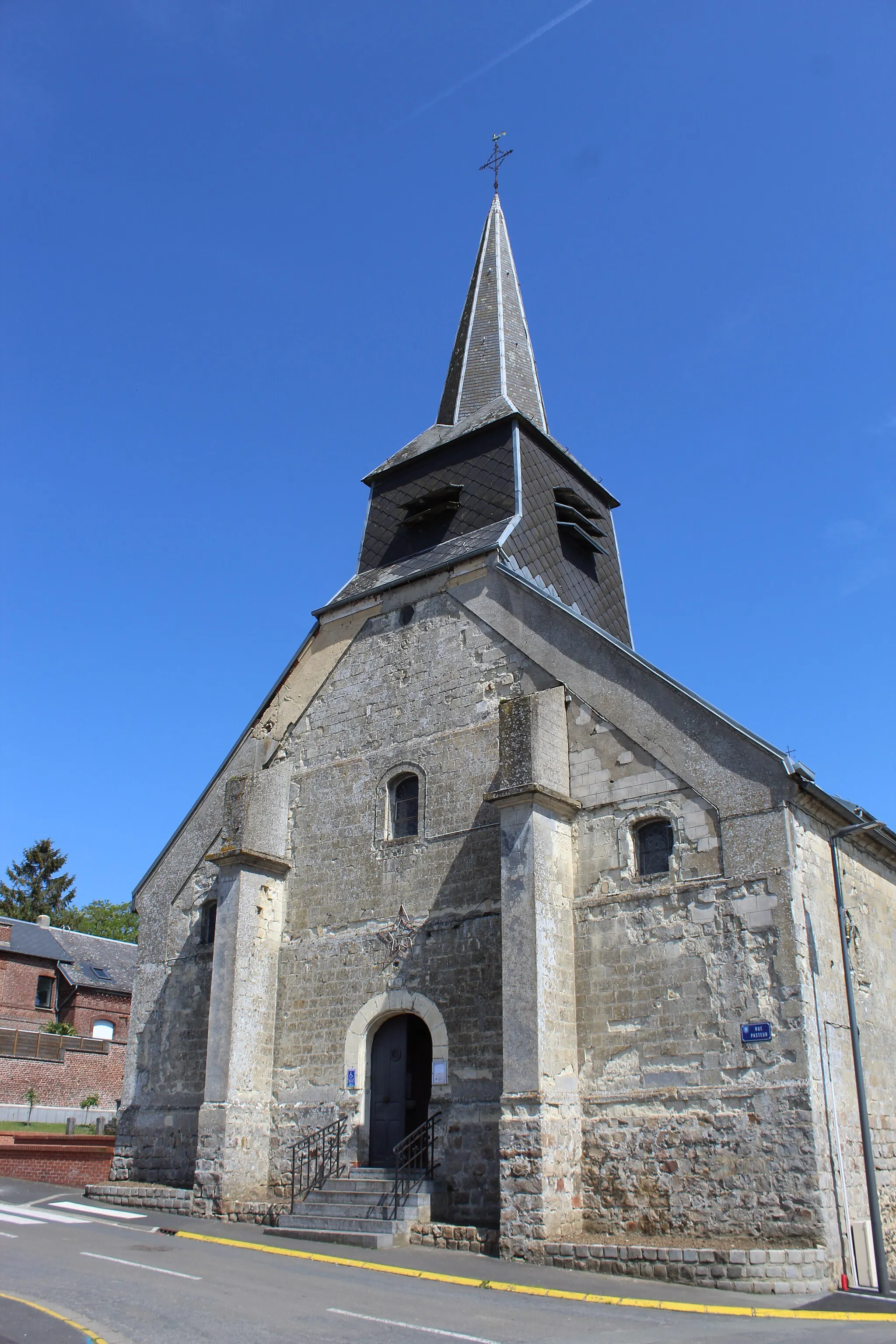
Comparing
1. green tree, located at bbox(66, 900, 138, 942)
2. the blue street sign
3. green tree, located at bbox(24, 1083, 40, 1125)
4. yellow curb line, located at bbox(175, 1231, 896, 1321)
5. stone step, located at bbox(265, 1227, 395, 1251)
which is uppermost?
green tree, located at bbox(66, 900, 138, 942)

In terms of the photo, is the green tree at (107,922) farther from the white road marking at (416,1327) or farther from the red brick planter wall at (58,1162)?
the white road marking at (416,1327)

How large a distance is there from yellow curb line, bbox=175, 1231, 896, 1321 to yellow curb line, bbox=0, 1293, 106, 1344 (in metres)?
3.79

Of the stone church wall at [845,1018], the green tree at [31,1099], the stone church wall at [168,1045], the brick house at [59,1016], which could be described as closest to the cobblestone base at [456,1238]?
the stone church wall at [845,1018]

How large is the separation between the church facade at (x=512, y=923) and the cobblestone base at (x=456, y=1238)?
26 cm

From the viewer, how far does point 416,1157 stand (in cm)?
1425

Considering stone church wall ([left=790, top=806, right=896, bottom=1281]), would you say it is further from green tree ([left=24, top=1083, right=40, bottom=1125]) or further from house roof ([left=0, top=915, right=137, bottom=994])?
house roof ([left=0, top=915, right=137, bottom=994])

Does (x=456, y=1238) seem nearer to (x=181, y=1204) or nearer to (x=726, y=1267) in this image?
(x=726, y=1267)

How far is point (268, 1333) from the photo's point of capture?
25.3 feet

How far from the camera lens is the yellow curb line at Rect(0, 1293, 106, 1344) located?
736cm

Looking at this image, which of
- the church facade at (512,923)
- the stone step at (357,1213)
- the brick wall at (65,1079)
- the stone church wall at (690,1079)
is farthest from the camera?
the brick wall at (65,1079)

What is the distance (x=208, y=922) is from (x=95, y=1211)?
4.82m

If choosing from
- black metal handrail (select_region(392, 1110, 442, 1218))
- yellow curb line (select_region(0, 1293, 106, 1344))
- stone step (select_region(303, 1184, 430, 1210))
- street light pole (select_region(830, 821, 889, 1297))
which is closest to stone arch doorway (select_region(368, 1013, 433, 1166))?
black metal handrail (select_region(392, 1110, 442, 1218))

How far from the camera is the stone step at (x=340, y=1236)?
41.4 feet

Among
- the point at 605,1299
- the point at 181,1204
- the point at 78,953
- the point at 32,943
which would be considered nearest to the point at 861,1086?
the point at 605,1299
